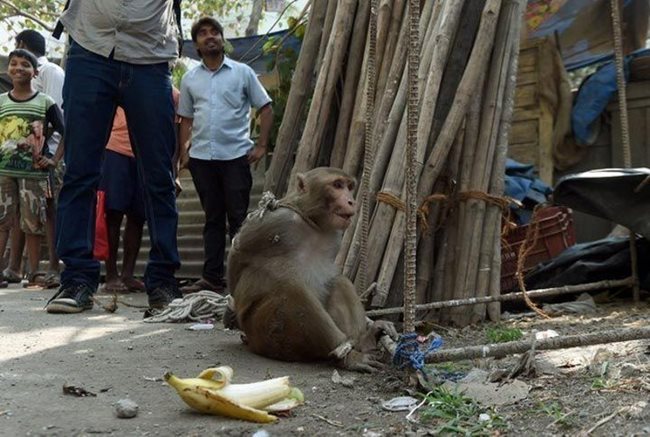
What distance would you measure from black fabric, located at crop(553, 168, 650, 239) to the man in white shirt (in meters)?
4.41

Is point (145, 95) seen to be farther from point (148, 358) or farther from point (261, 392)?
point (261, 392)

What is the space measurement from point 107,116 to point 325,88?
1.43 metres

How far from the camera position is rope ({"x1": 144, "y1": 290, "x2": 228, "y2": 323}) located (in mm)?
4809

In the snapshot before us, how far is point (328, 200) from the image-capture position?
12.7ft

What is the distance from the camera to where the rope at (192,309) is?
15.8 ft

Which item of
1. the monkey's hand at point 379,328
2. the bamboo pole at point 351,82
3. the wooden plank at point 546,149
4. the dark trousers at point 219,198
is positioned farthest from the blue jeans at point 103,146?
the wooden plank at point 546,149

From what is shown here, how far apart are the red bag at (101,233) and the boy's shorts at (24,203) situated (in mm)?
513

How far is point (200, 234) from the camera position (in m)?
8.86

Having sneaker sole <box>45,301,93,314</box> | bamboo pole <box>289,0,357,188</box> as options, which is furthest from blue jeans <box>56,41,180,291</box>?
bamboo pole <box>289,0,357,188</box>

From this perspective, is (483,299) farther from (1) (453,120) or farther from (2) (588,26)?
(2) (588,26)

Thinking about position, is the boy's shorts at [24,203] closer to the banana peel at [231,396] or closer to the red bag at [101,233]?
the red bag at [101,233]

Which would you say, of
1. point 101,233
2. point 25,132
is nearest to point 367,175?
point 101,233

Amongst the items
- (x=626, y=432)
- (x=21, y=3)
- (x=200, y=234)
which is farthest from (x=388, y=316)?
(x=21, y=3)

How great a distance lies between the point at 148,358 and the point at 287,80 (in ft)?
15.2
